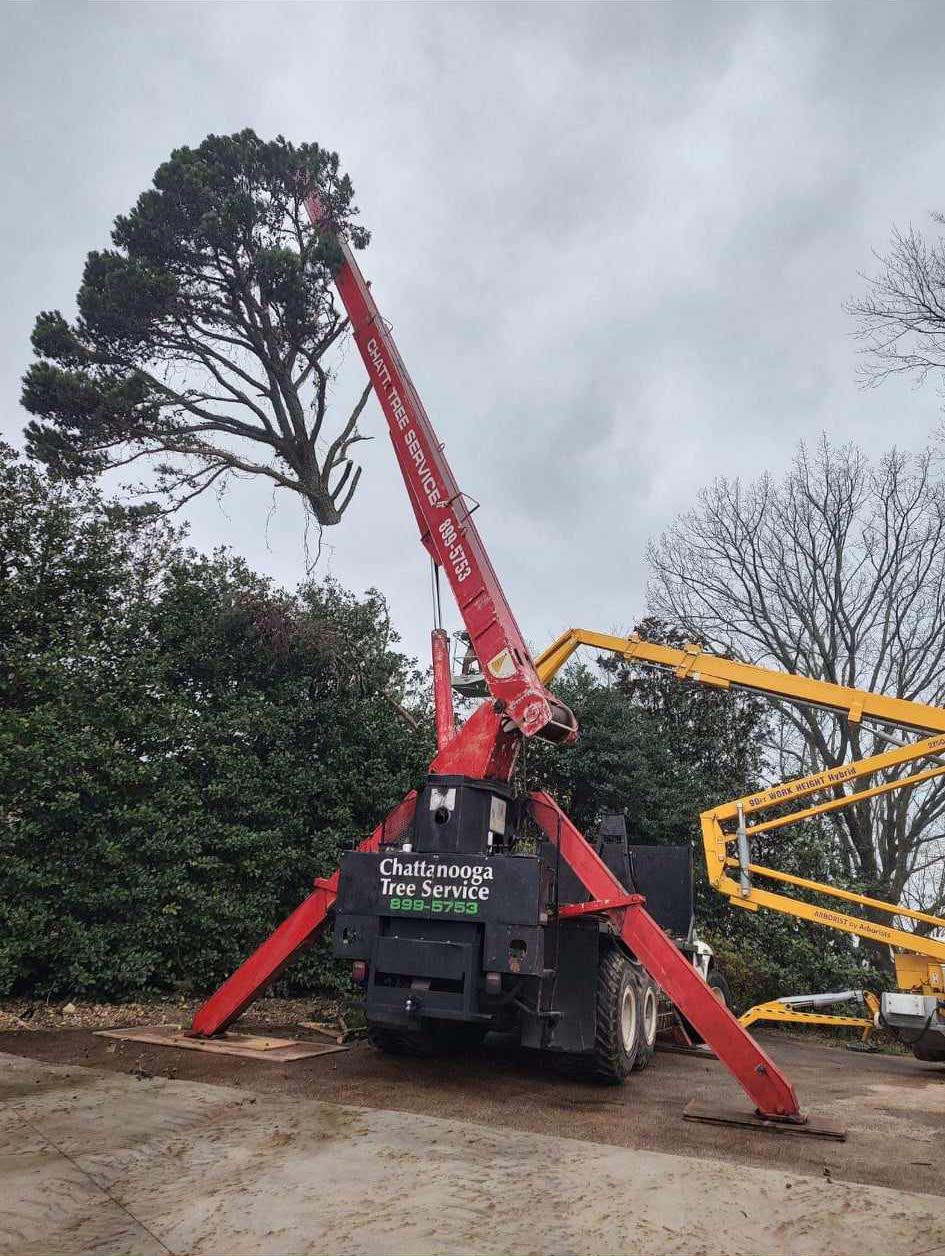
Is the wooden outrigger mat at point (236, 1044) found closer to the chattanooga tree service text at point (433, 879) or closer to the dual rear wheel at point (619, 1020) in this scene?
the chattanooga tree service text at point (433, 879)

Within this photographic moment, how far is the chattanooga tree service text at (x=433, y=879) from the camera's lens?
6.79 m

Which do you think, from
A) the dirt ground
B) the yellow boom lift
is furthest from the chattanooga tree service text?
the yellow boom lift

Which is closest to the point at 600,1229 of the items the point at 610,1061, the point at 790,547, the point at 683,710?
the point at 610,1061

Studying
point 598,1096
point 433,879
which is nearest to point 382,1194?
point 433,879

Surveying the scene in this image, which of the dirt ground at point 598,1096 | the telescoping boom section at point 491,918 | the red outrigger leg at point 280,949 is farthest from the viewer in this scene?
the red outrigger leg at point 280,949

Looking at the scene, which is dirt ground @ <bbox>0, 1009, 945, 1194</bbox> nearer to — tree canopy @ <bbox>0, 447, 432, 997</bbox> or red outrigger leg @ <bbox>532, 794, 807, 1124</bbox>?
red outrigger leg @ <bbox>532, 794, 807, 1124</bbox>

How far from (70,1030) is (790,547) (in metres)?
18.1

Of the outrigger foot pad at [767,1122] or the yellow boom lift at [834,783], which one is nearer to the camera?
the outrigger foot pad at [767,1122]

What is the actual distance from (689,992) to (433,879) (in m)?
2.10

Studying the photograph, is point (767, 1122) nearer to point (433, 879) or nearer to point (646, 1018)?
point (646, 1018)

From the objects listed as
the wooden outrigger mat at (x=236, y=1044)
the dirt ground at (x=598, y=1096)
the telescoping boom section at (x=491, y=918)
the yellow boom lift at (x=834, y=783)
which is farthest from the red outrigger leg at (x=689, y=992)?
the yellow boom lift at (x=834, y=783)

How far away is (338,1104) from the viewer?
237 inches

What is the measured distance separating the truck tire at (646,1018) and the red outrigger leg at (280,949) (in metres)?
2.91

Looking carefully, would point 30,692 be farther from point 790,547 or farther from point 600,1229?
point 790,547
